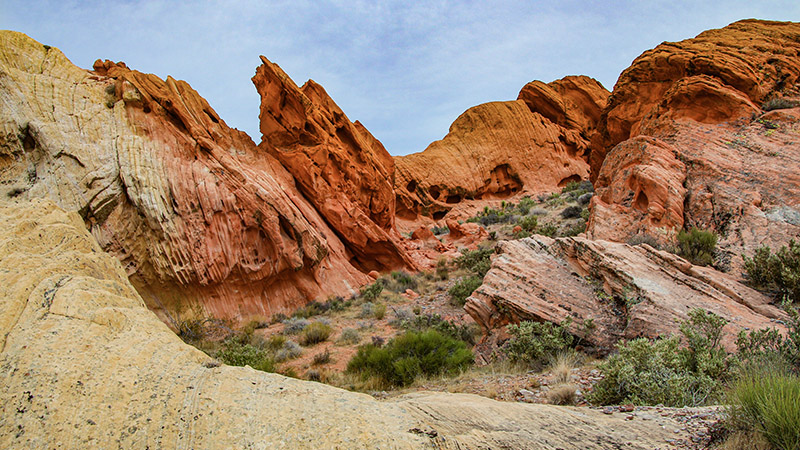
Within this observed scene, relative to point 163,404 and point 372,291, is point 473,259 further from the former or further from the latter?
point 163,404

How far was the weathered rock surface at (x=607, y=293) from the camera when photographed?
534cm

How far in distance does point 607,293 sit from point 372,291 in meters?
8.80

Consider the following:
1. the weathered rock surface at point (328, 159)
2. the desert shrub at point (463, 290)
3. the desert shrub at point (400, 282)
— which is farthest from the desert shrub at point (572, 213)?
the desert shrub at point (463, 290)

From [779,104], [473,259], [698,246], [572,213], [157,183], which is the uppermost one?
[157,183]

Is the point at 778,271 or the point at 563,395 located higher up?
the point at 778,271

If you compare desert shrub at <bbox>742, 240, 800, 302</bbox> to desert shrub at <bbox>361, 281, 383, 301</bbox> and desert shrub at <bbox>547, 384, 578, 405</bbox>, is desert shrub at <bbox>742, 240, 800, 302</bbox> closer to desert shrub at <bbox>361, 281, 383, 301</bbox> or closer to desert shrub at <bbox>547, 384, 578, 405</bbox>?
desert shrub at <bbox>547, 384, 578, 405</bbox>

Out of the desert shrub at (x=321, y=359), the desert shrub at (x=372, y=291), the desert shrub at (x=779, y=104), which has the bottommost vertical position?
the desert shrub at (x=321, y=359)

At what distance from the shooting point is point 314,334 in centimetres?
949

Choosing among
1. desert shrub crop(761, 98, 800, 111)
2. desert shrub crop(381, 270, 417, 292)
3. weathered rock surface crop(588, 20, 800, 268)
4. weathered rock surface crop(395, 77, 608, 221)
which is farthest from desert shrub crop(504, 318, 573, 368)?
weathered rock surface crop(395, 77, 608, 221)

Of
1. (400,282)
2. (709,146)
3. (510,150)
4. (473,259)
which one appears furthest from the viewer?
(510,150)

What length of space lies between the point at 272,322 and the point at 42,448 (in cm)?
994

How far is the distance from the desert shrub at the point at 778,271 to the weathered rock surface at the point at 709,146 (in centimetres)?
87

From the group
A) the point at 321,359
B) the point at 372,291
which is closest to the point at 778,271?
the point at 321,359

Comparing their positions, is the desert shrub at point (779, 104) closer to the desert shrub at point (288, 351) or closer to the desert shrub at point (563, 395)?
the desert shrub at point (563, 395)
